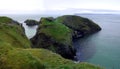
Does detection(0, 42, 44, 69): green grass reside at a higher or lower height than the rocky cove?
higher

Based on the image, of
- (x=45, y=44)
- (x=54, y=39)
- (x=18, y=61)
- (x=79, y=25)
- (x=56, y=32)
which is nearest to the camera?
(x=18, y=61)

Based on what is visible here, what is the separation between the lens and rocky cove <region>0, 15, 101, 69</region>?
97.2 feet

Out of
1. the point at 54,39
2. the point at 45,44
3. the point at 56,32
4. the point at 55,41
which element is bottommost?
the point at 45,44

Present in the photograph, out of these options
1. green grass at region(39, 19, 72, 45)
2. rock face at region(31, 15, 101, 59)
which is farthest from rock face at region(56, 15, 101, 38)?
green grass at region(39, 19, 72, 45)

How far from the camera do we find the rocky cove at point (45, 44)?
29.6 meters

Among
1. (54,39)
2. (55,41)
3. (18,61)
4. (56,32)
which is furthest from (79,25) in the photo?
(18,61)

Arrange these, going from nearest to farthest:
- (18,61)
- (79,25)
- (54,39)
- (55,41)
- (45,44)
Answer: (18,61) → (55,41) → (45,44) → (54,39) → (79,25)

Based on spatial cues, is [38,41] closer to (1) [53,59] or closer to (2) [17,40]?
(2) [17,40]

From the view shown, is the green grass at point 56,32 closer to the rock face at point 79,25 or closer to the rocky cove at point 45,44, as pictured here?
the rocky cove at point 45,44

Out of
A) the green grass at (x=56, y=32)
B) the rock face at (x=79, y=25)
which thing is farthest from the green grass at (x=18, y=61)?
the rock face at (x=79, y=25)

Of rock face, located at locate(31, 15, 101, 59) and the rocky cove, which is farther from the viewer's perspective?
rock face, located at locate(31, 15, 101, 59)

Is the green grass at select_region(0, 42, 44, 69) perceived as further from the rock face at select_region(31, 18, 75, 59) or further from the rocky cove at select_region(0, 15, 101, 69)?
the rock face at select_region(31, 18, 75, 59)

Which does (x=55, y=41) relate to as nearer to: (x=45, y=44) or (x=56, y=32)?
(x=45, y=44)

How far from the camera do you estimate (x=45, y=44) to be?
3383 inches
